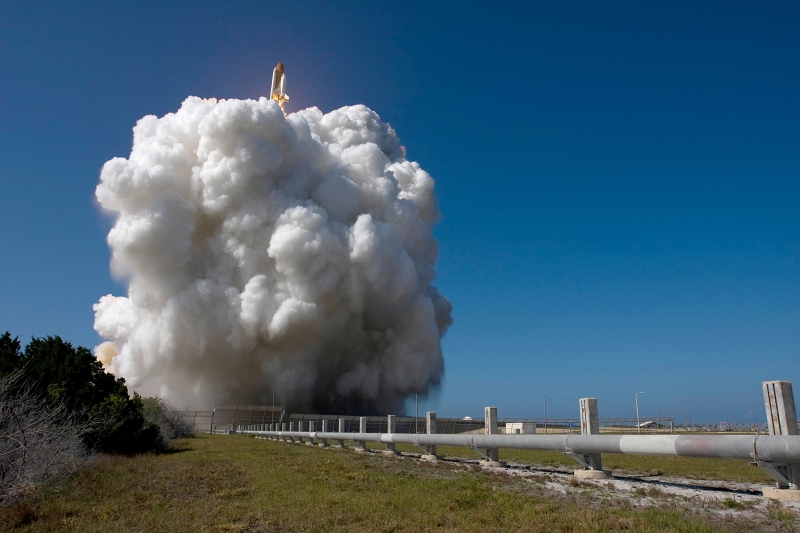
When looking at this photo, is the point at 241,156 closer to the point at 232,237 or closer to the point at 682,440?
the point at 232,237

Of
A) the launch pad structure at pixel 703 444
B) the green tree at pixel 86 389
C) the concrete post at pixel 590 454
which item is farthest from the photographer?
the green tree at pixel 86 389

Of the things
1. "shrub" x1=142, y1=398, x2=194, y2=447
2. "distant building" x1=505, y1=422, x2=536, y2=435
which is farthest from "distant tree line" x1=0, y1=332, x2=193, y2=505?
"distant building" x1=505, y1=422, x2=536, y2=435

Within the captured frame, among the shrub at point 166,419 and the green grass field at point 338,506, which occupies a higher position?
the shrub at point 166,419

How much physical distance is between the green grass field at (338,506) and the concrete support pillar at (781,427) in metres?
1.36

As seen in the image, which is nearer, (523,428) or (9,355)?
(9,355)

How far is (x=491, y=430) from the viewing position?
1371cm

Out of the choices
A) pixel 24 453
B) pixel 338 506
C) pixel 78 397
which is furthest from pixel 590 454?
pixel 78 397

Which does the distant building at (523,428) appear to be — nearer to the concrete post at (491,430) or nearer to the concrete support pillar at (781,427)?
the concrete post at (491,430)

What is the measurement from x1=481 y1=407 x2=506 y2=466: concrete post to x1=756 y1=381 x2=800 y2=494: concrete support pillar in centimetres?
628

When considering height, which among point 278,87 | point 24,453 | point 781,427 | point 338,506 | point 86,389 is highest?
point 278,87

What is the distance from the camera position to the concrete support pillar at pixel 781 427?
7309 millimetres

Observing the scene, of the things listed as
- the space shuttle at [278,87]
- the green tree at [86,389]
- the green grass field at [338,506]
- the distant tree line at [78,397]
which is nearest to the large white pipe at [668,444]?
the green grass field at [338,506]

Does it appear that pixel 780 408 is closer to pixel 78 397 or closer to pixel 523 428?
pixel 78 397

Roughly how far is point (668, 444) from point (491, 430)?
5.43 m
